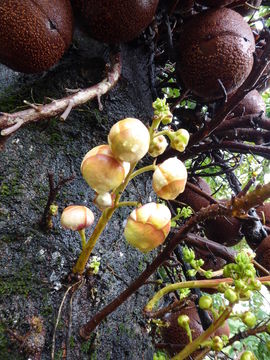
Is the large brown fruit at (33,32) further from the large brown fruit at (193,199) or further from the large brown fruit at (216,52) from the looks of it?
the large brown fruit at (193,199)

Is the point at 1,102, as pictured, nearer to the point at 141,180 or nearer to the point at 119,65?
the point at 119,65

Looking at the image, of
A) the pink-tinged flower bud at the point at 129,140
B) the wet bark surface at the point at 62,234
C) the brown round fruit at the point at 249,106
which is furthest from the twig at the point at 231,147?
the pink-tinged flower bud at the point at 129,140

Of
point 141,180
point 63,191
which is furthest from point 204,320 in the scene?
point 63,191

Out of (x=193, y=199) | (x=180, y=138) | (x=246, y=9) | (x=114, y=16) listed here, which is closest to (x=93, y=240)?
(x=180, y=138)

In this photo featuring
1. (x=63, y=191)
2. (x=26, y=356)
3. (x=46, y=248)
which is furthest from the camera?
(x=63, y=191)

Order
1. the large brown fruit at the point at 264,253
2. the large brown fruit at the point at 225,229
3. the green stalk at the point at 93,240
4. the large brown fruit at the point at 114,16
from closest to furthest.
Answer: the green stalk at the point at 93,240 < the large brown fruit at the point at 114,16 < the large brown fruit at the point at 264,253 < the large brown fruit at the point at 225,229

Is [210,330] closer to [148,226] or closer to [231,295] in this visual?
[231,295]

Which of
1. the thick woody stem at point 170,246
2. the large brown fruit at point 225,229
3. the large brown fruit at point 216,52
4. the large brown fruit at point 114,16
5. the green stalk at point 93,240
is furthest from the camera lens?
the large brown fruit at point 225,229

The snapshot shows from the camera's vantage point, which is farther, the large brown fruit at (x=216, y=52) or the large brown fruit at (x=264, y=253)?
the large brown fruit at (x=264, y=253)
